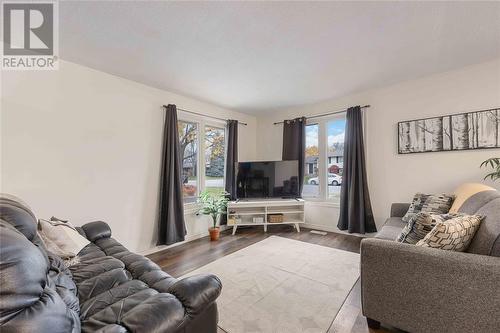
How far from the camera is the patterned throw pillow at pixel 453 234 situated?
1.40 metres

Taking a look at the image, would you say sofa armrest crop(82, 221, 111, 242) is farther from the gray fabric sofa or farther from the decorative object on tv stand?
the decorative object on tv stand

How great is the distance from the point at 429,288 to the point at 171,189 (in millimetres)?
2991

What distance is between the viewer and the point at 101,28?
189cm

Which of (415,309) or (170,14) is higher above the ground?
(170,14)

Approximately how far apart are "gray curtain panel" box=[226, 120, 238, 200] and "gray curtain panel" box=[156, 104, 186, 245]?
1.14 m

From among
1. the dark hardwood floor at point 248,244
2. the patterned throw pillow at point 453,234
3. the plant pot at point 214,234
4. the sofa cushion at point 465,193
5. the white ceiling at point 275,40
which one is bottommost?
the dark hardwood floor at point 248,244

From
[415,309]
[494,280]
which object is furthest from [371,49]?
[415,309]

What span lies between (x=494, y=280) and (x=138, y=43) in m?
3.21

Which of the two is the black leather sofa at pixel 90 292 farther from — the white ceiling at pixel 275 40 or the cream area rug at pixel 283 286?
the white ceiling at pixel 275 40

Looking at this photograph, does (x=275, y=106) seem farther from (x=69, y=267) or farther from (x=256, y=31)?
(x=69, y=267)

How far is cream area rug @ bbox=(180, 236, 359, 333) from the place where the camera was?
1.71 meters

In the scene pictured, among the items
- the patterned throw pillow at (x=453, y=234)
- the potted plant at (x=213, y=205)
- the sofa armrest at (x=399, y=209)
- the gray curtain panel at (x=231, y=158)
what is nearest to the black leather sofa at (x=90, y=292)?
the patterned throw pillow at (x=453, y=234)

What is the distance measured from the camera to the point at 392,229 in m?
2.41

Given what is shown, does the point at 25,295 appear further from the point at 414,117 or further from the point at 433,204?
→ the point at 414,117
